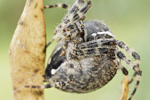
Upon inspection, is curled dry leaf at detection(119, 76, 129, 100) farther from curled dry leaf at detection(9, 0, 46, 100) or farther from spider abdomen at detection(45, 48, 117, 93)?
curled dry leaf at detection(9, 0, 46, 100)

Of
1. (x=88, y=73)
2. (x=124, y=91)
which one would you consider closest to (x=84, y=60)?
(x=88, y=73)

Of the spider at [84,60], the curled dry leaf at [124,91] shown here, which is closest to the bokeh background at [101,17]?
the spider at [84,60]

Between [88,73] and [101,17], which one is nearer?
[88,73]

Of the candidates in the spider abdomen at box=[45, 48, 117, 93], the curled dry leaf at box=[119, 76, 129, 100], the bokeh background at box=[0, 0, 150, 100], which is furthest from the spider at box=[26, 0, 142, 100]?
the bokeh background at box=[0, 0, 150, 100]

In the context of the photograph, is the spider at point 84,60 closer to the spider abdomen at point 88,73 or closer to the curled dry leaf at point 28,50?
the spider abdomen at point 88,73

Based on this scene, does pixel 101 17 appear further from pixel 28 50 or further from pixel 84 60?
pixel 28 50

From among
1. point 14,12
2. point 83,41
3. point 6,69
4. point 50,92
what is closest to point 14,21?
point 14,12

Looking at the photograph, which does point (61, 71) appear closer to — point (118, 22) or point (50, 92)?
point (50, 92)
